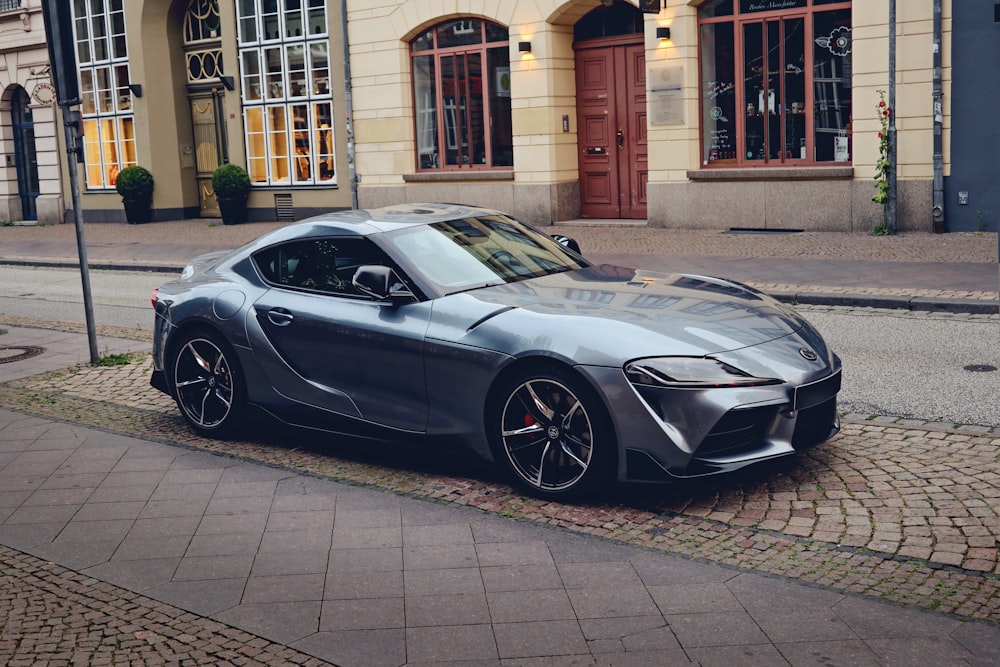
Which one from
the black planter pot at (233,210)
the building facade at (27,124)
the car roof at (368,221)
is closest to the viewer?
the car roof at (368,221)

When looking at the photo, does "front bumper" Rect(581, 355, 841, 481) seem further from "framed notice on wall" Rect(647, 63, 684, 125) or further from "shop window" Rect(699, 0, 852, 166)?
"framed notice on wall" Rect(647, 63, 684, 125)

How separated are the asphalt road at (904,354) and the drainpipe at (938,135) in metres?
6.28

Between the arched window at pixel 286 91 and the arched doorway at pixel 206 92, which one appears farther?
the arched doorway at pixel 206 92

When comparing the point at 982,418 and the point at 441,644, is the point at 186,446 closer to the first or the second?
the point at 441,644

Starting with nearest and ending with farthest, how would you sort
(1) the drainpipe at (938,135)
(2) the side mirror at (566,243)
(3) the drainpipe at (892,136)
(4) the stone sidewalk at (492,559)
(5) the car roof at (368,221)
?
(4) the stone sidewalk at (492,559)
(5) the car roof at (368,221)
(2) the side mirror at (566,243)
(1) the drainpipe at (938,135)
(3) the drainpipe at (892,136)

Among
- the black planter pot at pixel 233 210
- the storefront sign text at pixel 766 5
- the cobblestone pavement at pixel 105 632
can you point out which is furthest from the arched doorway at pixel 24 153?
the cobblestone pavement at pixel 105 632

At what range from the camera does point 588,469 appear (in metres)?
5.52

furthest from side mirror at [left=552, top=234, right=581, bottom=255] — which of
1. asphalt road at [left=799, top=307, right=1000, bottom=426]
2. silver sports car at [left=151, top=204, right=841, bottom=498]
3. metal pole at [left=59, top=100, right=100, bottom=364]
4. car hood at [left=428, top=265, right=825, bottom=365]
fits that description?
metal pole at [left=59, top=100, right=100, bottom=364]

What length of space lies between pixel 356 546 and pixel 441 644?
1.16m

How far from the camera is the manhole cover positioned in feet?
34.7

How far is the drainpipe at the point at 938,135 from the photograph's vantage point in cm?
1667

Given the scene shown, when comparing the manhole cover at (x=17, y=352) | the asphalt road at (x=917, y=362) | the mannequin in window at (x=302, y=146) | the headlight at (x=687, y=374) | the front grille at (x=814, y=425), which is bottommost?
the asphalt road at (x=917, y=362)

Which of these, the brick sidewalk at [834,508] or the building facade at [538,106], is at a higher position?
the building facade at [538,106]

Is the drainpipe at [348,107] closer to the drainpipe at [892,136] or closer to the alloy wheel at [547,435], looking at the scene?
the drainpipe at [892,136]
